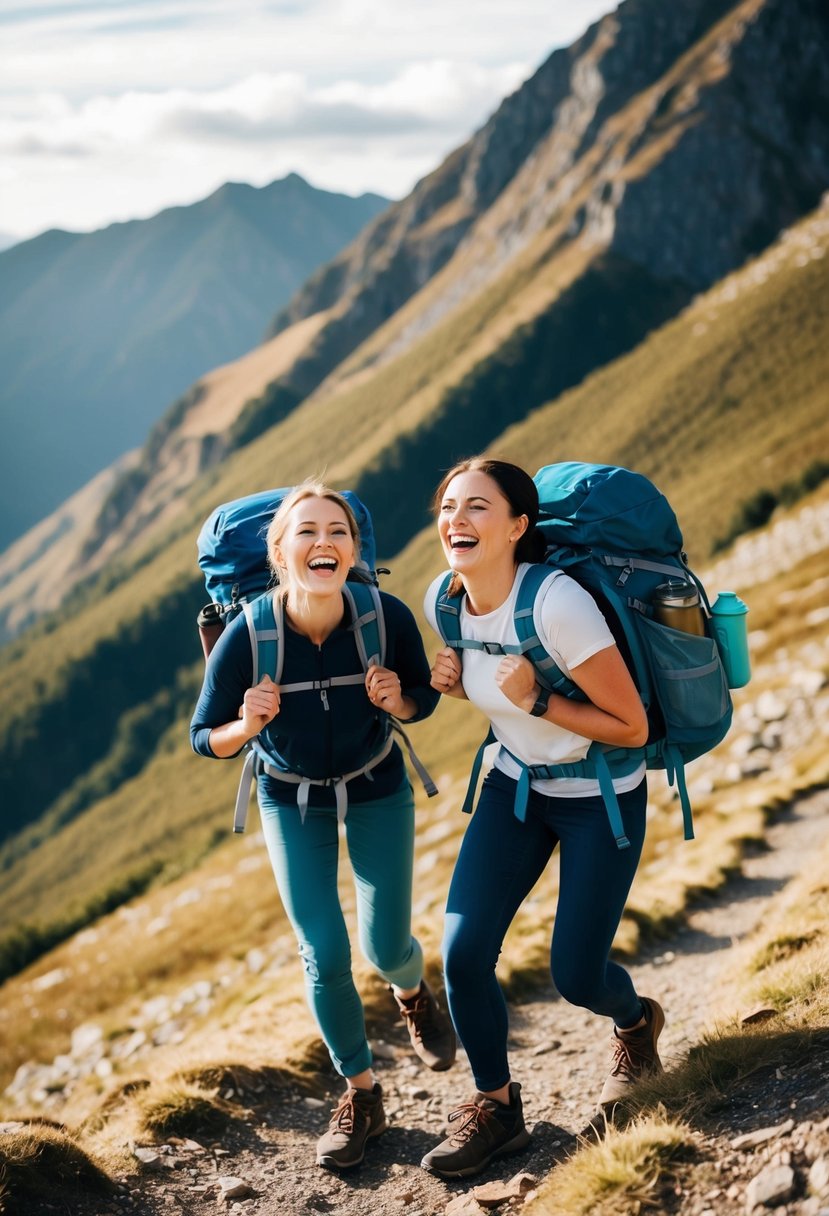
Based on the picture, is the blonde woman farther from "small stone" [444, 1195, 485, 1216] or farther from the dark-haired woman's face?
"small stone" [444, 1195, 485, 1216]

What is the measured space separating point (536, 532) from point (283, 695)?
5.86 feet

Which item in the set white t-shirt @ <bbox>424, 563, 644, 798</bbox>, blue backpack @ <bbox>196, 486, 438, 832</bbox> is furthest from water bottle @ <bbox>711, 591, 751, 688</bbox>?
blue backpack @ <bbox>196, 486, 438, 832</bbox>

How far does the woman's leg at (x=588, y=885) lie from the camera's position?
5602 mm

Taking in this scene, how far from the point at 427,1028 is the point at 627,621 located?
3591 mm

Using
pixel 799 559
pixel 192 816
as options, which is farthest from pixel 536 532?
pixel 192 816

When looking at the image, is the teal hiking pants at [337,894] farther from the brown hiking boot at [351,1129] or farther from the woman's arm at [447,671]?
the woman's arm at [447,671]

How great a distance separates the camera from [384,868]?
21.7 feet

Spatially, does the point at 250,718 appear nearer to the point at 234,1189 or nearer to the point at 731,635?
the point at 731,635

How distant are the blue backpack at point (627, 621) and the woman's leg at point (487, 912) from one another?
24 centimetres

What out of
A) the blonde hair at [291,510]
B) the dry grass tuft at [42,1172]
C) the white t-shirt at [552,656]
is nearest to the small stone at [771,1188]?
the white t-shirt at [552,656]

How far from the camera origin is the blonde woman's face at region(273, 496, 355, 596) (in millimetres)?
6035

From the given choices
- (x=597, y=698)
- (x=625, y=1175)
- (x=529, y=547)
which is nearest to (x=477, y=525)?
(x=529, y=547)

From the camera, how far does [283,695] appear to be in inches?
244

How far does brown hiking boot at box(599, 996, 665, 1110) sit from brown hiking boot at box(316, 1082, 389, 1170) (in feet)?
4.77
